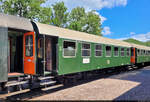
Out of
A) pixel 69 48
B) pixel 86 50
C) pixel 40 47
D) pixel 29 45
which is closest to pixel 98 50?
pixel 86 50

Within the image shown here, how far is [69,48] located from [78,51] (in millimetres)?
763

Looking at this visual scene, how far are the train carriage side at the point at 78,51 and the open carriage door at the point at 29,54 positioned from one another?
63 centimetres

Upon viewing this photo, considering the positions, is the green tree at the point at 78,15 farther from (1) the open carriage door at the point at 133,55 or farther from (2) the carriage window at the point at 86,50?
(2) the carriage window at the point at 86,50

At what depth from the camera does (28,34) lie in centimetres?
627


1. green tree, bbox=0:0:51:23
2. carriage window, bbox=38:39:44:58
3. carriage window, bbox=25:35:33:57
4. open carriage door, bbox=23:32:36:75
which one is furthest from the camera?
green tree, bbox=0:0:51:23

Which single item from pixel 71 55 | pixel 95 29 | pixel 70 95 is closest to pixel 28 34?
pixel 71 55

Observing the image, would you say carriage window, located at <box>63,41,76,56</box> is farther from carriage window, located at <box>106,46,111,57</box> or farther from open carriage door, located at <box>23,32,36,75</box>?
carriage window, located at <box>106,46,111,57</box>

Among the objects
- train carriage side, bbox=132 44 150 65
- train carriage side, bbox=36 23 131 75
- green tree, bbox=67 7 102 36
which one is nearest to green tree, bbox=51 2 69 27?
green tree, bbox=67 7 102 36

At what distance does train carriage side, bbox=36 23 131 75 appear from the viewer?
22.0 feet

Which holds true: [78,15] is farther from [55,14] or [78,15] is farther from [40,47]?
[40,47]

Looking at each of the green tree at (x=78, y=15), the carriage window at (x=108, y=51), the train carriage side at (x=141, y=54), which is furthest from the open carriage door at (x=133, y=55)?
the green tree at (x=78, y=15)

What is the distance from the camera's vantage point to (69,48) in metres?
7.30

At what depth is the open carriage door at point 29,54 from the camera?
5969 millimetres

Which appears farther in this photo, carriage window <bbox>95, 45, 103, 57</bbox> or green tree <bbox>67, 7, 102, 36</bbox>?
green tree <bbox>67, 7, 102, 36</bbox>
